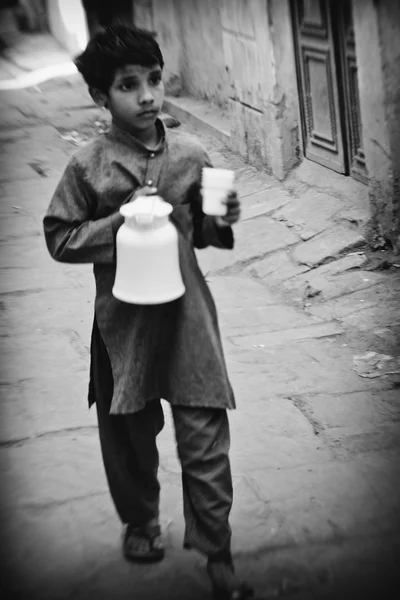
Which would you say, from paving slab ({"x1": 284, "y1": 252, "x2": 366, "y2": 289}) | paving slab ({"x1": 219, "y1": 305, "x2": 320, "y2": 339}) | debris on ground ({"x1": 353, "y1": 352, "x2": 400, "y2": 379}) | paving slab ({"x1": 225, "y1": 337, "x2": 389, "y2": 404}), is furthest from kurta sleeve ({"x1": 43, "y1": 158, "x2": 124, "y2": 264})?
paving slab ({"x1": 284, "y1": 252, "x2": 366, "y2": 289})

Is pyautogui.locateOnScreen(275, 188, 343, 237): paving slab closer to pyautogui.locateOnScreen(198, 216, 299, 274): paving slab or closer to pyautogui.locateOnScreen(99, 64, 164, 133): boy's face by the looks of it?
pyautogui.locateOnScreen(198, 216, 299, 274): paving slab

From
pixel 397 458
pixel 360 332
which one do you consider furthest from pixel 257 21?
pixel 397 458

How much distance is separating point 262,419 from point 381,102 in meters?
2.08

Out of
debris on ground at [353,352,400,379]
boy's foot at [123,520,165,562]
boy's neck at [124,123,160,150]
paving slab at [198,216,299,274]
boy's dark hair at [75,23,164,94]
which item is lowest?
paving slab at [198,216,299,274]

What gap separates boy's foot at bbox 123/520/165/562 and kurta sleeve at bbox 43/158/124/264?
884mm

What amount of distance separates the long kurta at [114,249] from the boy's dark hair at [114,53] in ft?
0.46

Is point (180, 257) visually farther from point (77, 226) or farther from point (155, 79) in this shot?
point (155, 79)

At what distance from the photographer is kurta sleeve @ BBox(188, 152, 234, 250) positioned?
2.59 meters

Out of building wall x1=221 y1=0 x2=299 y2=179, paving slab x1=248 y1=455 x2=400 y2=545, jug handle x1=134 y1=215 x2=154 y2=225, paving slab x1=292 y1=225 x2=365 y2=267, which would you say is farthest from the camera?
building wall x1=221 y1=0 x2=299 y2=179

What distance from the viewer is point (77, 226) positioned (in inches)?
103

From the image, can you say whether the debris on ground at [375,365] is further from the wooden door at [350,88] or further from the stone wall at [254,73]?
the stone wall at [254,73]

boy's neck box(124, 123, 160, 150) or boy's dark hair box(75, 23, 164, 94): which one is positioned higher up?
boy's dark hair box(75, 23, 164, 94)

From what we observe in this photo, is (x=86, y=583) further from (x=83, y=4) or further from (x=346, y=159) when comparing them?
(x=83, y=4)

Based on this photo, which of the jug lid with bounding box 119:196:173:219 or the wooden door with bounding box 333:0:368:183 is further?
the wooden door with bounding box 333:0:368:183
